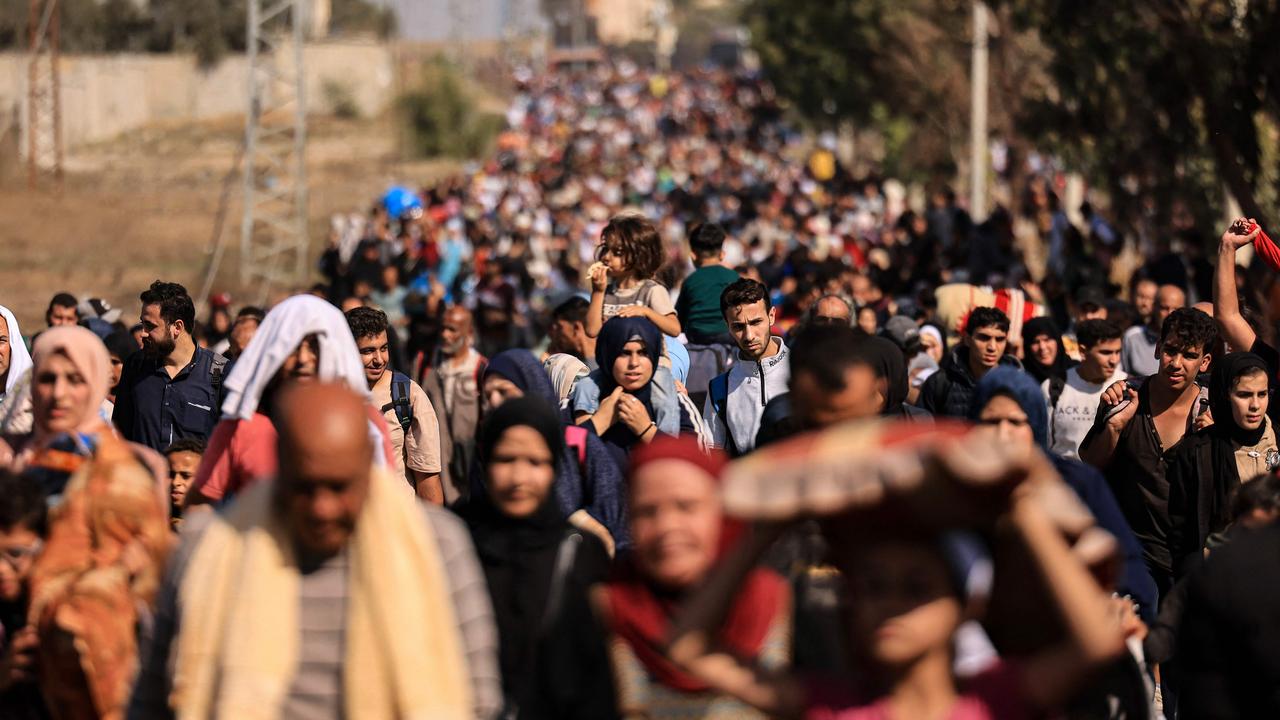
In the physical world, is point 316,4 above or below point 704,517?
above

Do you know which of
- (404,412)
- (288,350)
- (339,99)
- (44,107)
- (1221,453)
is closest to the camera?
(288,350)

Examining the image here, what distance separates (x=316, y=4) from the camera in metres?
102

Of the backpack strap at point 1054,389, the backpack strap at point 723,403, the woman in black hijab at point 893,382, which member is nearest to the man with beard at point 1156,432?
the backpack strap at point 1054,389

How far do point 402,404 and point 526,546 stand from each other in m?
3.11

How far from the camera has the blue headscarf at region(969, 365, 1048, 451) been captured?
4.84 metres

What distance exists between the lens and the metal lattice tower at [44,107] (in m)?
33.4

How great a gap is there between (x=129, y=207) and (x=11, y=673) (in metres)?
35.5

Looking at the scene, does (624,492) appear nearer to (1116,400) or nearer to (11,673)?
(11,673)

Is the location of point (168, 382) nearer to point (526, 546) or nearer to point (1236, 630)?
point (526, 546)

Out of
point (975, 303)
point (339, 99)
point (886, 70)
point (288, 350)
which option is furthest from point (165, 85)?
point (288, 350)

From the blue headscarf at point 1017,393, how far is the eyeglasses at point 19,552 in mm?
2345

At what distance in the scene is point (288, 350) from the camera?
17.0 ft

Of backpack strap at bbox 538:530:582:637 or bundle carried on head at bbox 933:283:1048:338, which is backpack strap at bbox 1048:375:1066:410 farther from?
backpack strap at bbox 538:530:582:637

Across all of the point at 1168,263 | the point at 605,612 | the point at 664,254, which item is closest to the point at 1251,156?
the point at 1168,263
